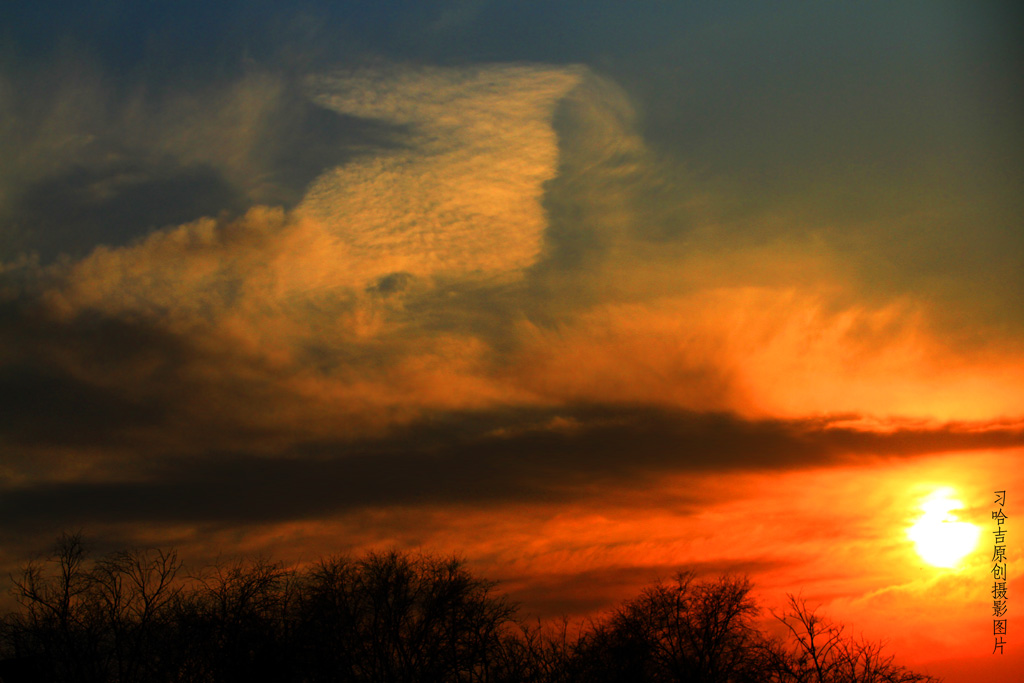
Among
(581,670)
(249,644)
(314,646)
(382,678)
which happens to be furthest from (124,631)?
(581,670)

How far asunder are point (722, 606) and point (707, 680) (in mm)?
4704

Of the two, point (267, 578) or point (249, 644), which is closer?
point (249, 644)

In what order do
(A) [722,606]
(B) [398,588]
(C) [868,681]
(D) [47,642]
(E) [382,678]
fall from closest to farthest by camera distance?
(D) [47,642] < (C) [868,681] < (E) [382,678] < (B) [398,588] < (A) [722,606]

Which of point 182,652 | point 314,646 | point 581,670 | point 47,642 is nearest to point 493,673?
point 581,670

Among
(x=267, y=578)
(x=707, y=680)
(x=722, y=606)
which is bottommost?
(x=707, y=680)

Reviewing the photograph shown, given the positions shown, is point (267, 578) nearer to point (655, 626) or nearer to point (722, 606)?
point (655, 626)

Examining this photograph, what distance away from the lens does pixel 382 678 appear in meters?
44.2

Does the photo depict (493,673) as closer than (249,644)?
No

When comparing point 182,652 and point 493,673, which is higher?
point 182,652

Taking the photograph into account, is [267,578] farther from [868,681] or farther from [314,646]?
[868,681]

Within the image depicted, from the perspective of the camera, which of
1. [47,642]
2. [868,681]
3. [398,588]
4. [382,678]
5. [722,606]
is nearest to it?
[47,642]

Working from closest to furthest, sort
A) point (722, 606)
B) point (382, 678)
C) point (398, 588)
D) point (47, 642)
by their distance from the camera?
point (47, 642) < point (382, 678) < point (398, 588) < point (722, 606)

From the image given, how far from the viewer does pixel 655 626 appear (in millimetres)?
50594

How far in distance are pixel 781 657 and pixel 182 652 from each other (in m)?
29.5
